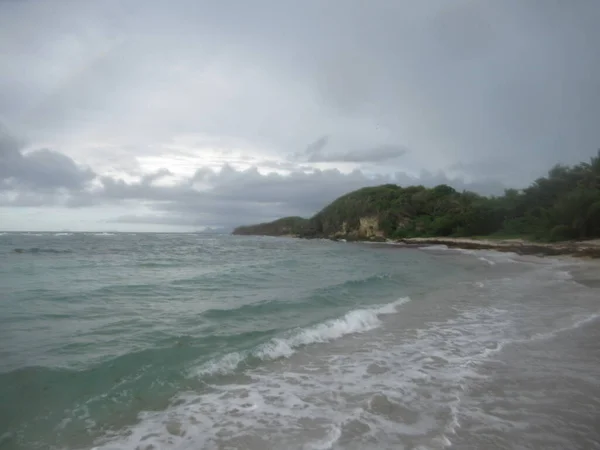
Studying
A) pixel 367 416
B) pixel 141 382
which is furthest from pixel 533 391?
pixel 141 382

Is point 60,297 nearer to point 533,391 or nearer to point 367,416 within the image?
point 367,416

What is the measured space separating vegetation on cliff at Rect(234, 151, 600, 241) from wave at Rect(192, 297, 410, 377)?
32.5m

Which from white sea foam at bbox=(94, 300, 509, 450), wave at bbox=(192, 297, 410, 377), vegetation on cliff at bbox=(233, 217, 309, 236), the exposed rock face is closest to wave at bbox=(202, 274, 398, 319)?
wave at bbox=(192, 297, 410, 377)

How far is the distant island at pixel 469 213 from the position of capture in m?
37.7

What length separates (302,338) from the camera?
28.6ft

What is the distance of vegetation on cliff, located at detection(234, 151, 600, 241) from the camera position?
37562 millimetres

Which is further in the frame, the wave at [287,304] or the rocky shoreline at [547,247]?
the rocky shoreline at [547,247]

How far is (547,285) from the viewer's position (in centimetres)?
1591

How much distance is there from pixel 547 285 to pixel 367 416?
1397 cm

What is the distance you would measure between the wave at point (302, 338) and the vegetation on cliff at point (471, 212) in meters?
32.5

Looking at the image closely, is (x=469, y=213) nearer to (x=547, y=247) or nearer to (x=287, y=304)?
(x=547, y=247)

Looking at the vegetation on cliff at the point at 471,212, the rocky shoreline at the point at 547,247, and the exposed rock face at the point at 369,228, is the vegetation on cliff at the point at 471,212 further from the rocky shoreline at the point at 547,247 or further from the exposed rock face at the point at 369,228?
the rocky shoreline at the point at 547,247

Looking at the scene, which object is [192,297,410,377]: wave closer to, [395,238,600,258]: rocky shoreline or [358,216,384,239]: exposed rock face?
[395,238,600,258]: rocky shoreline

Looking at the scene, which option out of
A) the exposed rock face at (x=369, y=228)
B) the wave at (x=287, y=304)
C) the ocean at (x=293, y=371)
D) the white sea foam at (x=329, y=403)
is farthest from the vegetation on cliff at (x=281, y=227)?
the white sea foam at (x=329, y=403)
